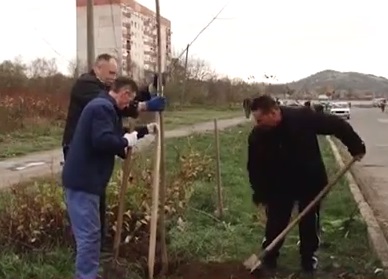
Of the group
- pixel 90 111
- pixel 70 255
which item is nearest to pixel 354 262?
pixel 70 255

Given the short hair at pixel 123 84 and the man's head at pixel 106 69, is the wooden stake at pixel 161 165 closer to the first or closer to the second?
the man's head at pixel 106 69

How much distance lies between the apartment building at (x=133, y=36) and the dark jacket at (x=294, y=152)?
1060 mm

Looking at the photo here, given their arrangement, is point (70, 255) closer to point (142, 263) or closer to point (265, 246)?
point (142, 263)

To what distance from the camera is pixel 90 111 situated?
468 cm

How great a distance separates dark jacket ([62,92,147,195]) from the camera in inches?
182

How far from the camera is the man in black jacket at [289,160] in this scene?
17.8 ft

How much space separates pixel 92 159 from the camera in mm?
4734

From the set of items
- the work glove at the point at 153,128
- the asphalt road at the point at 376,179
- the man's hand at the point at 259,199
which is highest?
the work glove at the point at 153,128

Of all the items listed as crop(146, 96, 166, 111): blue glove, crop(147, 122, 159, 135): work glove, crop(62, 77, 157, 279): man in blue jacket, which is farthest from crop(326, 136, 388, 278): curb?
crop(62, 77, 157, 279): man in blue jacket

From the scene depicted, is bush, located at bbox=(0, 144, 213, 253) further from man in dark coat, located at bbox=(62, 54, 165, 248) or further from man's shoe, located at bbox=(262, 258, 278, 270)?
man's shoe, located at bbox=(262, 258, 278, 270)

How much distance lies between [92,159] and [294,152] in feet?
5.57

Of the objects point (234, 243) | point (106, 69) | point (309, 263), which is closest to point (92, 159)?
point (106, 69)

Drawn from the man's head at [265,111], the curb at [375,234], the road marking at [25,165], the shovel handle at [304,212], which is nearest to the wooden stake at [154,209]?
the man's head at [265,111]

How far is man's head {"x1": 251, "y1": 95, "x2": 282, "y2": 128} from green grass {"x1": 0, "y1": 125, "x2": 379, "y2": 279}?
1.30m
